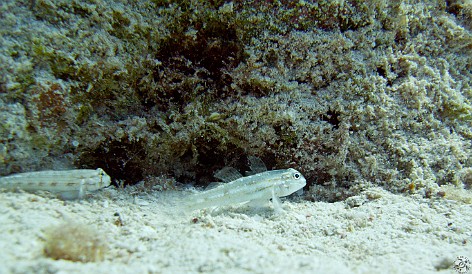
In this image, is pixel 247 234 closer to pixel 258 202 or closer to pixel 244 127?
pixel 258 202

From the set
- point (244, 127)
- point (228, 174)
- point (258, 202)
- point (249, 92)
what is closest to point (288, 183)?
point (258, 202)

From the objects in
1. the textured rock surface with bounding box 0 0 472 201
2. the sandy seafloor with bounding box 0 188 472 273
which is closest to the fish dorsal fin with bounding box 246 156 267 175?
the textured rock surface with bounding box 0 0 472 201

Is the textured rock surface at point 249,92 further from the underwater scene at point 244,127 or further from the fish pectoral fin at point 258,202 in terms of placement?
the fish pectoral fin at point 258,202

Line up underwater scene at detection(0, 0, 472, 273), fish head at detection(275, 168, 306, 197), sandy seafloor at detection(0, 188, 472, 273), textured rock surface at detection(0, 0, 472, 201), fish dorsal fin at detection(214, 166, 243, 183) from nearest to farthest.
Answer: sandy seafloor at detection(0, 188, 472, 273)
underwater scene at detection(0, 0, 472, 273)
textured rock surface at detection(0, 0, 472, 201)
fish head at detection(275, 168, 306, 197)
fish dorsal fin at detection(214, 166, 243, 183)

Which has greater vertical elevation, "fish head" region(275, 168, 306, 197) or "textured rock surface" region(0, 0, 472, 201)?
"textured rock surface" region(0, 0, 472, 201)

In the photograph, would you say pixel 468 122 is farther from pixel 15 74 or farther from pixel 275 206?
pixel 15 74

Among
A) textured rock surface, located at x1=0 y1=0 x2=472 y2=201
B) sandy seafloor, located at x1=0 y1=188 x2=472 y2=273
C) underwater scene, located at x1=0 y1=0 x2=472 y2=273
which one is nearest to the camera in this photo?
sandy seafloor, located at x1=0 y1=188 x2=472 y2=273

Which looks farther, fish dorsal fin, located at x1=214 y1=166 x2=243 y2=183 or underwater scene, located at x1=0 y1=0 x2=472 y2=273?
fish dorsal fin, located at x1=214 y1=166 x2=243 y2=183

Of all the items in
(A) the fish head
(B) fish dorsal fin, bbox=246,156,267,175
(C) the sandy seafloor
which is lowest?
(C) the sandy seafloor

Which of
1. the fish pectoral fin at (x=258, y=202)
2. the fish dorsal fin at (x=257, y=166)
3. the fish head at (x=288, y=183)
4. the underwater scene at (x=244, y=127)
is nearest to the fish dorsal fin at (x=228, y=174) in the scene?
the underwater scene at (x=244, y=127)

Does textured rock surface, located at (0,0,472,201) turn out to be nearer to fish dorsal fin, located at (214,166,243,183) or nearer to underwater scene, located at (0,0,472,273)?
underwater scene, located at (0,0,472,273)
